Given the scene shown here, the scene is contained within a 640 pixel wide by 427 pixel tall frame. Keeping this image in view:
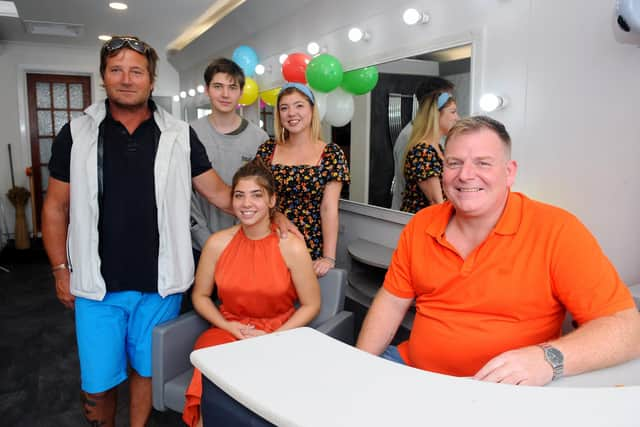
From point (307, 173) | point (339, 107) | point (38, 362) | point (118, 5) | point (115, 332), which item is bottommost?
point (38, 362)

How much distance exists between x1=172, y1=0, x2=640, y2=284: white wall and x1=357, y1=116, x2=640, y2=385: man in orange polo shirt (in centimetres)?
74

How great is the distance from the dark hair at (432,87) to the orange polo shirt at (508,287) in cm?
137

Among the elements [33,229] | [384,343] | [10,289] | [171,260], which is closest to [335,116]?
[171,260]

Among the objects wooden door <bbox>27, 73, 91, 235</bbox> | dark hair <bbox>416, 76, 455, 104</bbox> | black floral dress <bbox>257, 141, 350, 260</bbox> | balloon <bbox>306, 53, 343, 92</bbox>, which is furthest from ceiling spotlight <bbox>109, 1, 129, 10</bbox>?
dark hair <bbox>416, 76, 455, 104</bbox>

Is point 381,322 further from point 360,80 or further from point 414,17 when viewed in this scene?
point 360,80

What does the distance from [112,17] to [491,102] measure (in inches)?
177

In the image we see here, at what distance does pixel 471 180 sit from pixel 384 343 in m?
0.56

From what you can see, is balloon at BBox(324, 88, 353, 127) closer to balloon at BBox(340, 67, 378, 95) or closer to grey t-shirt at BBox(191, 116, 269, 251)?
balloon at BBox(340, 67, 378, 95)

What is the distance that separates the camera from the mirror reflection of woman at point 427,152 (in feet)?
→ 8.77

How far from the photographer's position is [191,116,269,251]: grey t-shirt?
2467 mm

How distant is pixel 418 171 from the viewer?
287cm

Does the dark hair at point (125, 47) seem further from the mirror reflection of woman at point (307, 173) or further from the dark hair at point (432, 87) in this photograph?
the dark hair at point (432, 87)

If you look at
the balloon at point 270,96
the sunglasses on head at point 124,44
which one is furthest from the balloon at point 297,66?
the sunglasses on head at point 124,44

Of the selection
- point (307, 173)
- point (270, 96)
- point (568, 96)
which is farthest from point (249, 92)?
point (568, 96)
